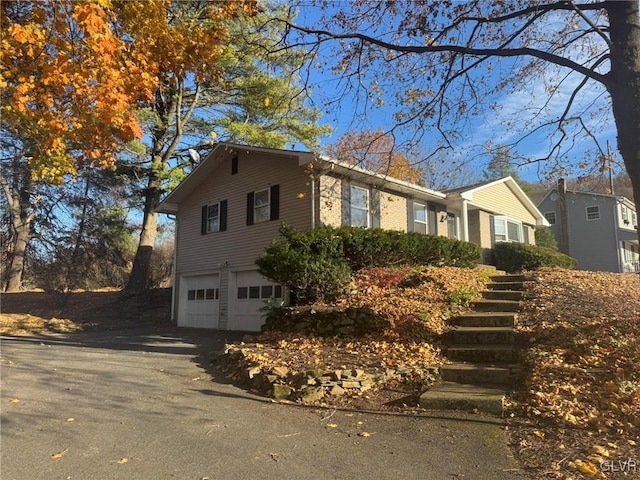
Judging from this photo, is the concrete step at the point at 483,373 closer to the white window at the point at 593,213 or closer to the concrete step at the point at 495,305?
the concrete step at the point at 495,305

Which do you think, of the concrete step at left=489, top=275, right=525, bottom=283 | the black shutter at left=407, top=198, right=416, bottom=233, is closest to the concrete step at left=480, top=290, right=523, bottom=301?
the concrete step at left=489, top=275, right=525, bottom=283

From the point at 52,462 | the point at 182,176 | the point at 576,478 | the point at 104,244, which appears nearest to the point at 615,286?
the point at 576,478

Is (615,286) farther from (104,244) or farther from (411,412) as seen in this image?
(104,244)

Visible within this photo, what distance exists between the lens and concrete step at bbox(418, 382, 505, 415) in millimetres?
5348

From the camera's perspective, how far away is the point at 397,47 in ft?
24.7

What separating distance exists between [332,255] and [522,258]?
11.4m

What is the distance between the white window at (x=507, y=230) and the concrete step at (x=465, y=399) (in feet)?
56.7

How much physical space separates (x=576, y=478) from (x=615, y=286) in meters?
8.52

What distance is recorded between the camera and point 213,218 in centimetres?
1816

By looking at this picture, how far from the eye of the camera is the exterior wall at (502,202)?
832 inches

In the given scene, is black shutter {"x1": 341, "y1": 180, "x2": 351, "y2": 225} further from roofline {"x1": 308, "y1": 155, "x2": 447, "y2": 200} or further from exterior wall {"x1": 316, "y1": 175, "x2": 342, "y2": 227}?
roofline {"x1": 308, "y1": 155, "x2": 447, "y2": 200}

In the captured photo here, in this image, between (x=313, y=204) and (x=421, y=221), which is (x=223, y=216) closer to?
(x=313, y=204)

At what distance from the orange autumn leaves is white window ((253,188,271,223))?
5.79 meters

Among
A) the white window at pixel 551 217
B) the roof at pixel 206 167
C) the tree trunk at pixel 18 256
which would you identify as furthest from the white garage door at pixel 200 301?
the white window at pixel 551 217
